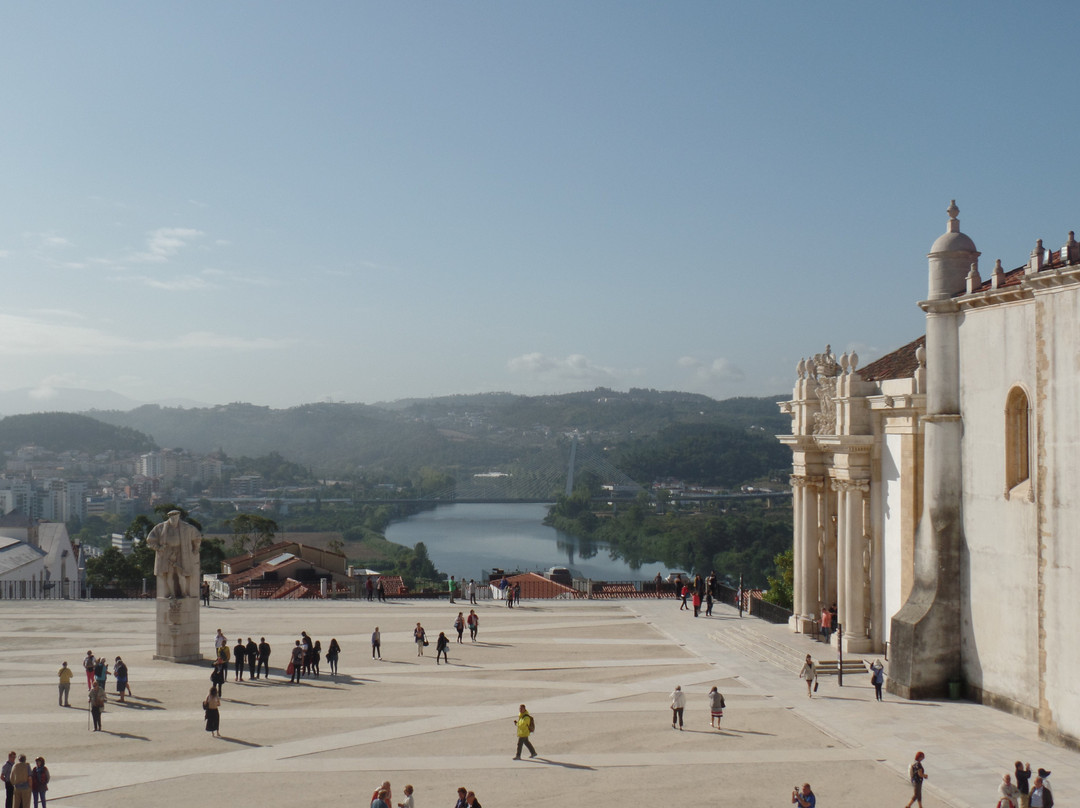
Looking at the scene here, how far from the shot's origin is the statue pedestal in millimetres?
25891

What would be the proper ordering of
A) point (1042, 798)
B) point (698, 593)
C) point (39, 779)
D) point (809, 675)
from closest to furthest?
point (1042, 798), point (39, 779), point (809, 675), point (698, 593)

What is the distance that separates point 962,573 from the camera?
2189cm

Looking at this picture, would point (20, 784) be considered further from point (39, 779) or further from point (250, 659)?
point (250, 659)

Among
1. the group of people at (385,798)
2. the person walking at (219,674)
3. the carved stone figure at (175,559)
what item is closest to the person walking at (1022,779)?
the group of people at (385,798)

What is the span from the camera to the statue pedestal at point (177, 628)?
2589 centimetres

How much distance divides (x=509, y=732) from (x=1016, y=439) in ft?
38.8

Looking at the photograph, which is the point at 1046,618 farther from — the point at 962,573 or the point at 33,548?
the point at 33,548

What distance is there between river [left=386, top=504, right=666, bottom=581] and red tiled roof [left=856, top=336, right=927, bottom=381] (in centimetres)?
6897

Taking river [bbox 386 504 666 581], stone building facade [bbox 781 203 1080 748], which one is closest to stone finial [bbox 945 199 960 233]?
stone building facade [bbox 781 203 1080 748]

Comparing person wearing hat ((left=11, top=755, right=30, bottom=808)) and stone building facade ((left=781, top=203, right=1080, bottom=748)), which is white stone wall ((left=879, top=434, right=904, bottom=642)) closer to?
stone building facade ((left=781, top=203, right=1080, bottom=748))

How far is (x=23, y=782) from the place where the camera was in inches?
551

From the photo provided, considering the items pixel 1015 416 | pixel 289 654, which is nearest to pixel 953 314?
pixel 1015 416

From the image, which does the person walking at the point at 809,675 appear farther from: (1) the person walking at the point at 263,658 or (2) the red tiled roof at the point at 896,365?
(1) the person walking at the point at 263,658

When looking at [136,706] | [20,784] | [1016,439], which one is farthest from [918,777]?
[136,706]
